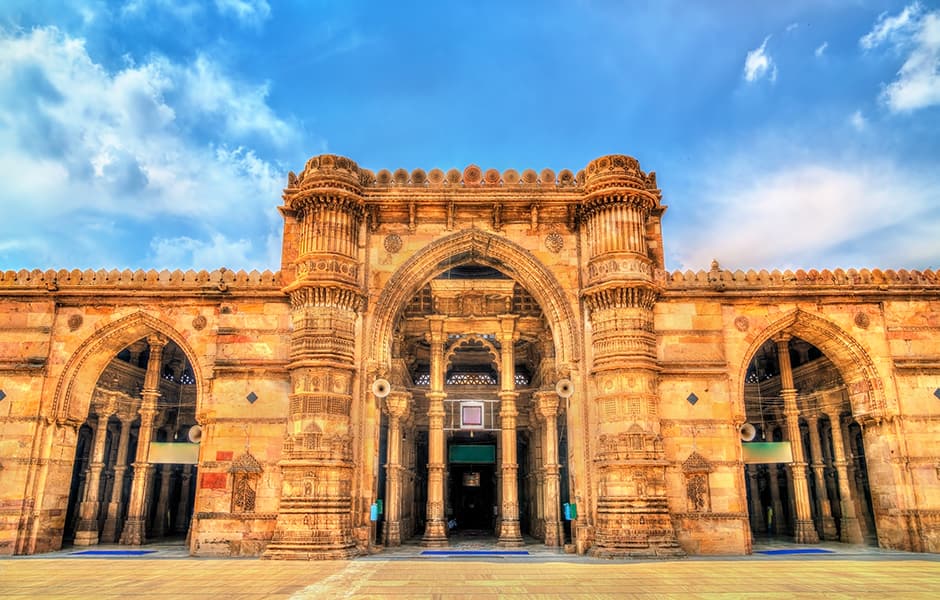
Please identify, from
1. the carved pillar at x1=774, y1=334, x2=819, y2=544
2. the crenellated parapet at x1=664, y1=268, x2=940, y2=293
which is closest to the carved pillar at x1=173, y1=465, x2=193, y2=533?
the crenellated parapet at x1=664, y1=268, x2=940, y2=293

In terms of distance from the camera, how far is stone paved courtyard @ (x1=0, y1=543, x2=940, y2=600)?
1098cm

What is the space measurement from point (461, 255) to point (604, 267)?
4.50 metres

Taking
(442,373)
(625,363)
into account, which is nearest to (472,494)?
(442,373)

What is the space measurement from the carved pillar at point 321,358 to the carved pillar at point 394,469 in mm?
3646

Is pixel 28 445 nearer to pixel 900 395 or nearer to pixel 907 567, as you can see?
pixel 907 567

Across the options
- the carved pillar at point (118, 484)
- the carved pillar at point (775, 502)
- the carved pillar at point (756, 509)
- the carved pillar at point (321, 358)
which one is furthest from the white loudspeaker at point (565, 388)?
the carved pillar at point (118, 484)

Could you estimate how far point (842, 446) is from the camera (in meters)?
23.2

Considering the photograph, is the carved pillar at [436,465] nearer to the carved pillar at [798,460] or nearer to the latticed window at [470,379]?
the latticed window at [470,379]

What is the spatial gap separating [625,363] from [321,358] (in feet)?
26.9

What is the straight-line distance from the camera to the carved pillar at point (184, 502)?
27.5 metres

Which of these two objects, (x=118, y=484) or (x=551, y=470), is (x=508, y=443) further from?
(x=118, y=484)

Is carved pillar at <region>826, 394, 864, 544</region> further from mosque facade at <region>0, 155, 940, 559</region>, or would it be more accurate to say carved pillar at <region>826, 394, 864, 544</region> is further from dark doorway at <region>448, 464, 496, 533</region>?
dark doorway at <region>448, 464, 496, 533</region>

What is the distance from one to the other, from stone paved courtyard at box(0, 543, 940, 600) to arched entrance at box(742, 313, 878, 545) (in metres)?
4.12

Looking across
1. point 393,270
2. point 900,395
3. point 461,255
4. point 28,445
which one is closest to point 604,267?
point 461,255
